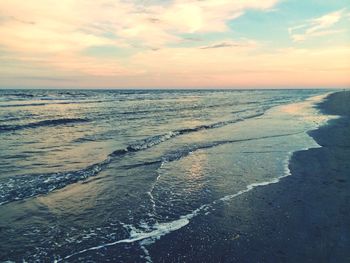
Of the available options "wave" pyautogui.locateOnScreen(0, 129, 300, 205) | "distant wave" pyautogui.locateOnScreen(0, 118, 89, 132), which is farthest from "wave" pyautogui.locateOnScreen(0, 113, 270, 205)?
"distant wave" pyautogui.locateOnScreen(0, 118, 89, 132)

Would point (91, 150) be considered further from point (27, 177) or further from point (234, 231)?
point (234, 231)

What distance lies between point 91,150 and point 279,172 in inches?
332

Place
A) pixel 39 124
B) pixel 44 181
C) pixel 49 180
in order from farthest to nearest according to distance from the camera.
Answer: pixel 39 124 → pixel 49 180 → pixel 44 181

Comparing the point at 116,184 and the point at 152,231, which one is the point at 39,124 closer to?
the point at 116,184

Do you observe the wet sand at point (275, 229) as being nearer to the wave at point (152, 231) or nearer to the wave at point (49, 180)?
the wave at point (152, 231)

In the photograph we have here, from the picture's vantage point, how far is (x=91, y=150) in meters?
14.9

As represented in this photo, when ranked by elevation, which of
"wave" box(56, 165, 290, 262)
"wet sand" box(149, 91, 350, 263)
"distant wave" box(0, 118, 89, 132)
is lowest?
"wave" box(56, 165, 290, 262)

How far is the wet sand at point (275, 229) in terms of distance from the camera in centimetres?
561

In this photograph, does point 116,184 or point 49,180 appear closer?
point 116,184

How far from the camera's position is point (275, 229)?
6.59m

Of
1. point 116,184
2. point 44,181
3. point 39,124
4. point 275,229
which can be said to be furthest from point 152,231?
point 39,124

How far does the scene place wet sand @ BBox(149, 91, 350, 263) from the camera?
18.4ft

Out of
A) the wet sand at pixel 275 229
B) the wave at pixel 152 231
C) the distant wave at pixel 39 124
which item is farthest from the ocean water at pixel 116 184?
the distant wave at pixel 39 124

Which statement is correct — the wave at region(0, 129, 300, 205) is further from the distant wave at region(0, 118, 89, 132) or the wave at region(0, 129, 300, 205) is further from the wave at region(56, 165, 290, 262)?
the distant wave at region(0, 118, 89, 132)
